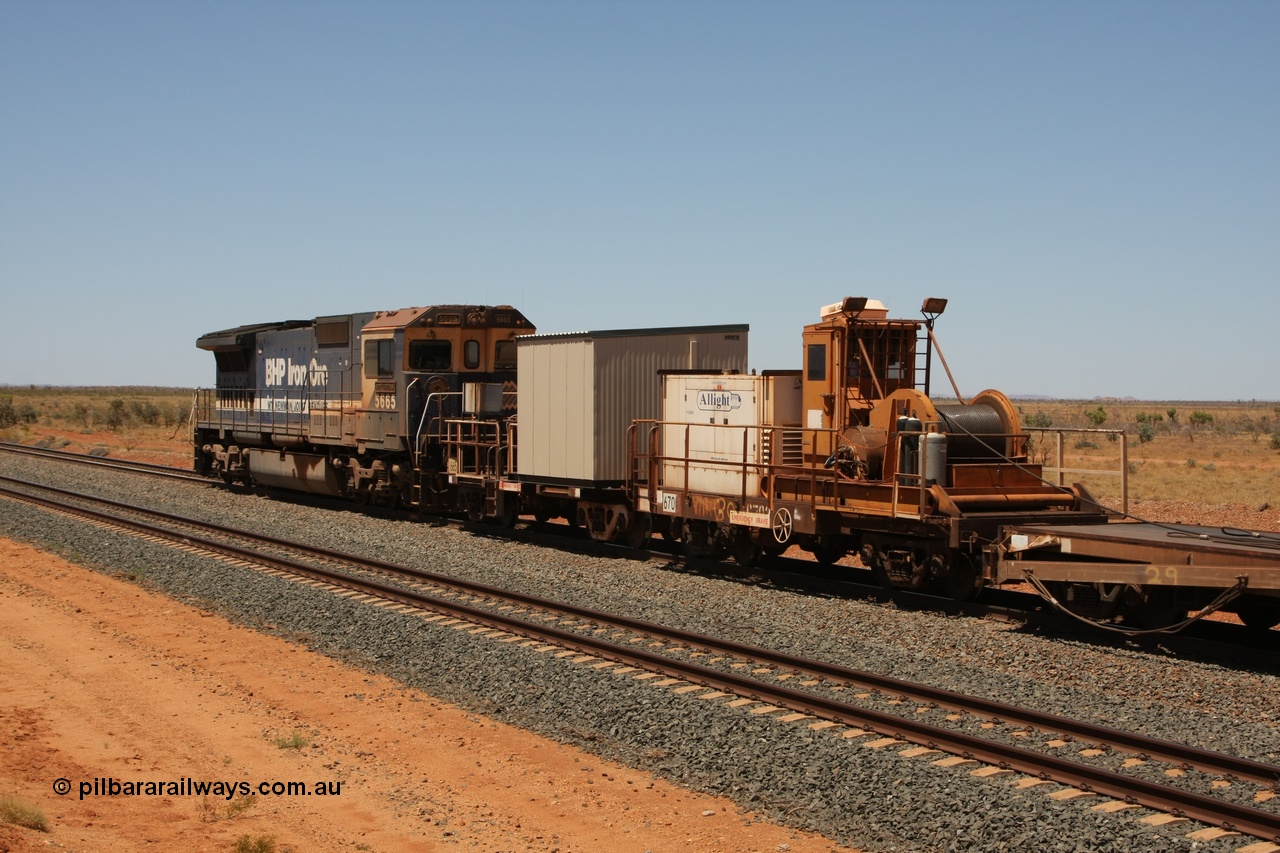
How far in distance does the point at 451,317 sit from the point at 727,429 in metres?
7.64

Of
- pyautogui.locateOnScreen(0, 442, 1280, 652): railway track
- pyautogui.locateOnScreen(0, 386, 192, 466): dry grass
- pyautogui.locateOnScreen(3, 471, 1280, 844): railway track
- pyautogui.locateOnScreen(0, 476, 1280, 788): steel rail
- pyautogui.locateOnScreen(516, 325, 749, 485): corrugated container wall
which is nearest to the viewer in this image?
pyautogui.locateOnScreen(3, 471, 1280, 844): railway track

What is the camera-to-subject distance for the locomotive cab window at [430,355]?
70.3 feet

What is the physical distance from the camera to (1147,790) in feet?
22.7

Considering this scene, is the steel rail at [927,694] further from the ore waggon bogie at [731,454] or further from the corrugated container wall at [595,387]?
the corrugated container wall at [595,387]

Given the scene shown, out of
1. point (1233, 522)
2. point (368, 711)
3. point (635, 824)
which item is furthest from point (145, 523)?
point (1233, 522)

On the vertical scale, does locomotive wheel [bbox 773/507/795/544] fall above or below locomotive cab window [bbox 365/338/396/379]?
below

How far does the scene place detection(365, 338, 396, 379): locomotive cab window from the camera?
21.8 metres

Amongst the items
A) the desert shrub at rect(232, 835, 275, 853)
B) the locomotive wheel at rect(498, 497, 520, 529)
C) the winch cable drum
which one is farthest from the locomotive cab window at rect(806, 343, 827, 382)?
the desert shrub at rect(232, 835, 275, 853)

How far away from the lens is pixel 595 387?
17.0 meters

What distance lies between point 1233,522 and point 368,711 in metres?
18.3

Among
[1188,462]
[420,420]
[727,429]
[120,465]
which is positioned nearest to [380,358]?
[420,420]

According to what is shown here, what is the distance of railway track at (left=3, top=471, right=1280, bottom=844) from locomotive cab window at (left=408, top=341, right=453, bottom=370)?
6.38 metres

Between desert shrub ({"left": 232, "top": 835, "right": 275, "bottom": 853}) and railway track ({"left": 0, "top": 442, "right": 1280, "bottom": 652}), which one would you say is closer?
desert shrub ({"left": 232, "top": 835, "right": 275, "bottom": 853})

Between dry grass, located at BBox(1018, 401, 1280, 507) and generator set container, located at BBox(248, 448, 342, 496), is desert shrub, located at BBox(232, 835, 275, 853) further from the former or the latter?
generator set container, located at BBox(248, 448, 342, 496)
